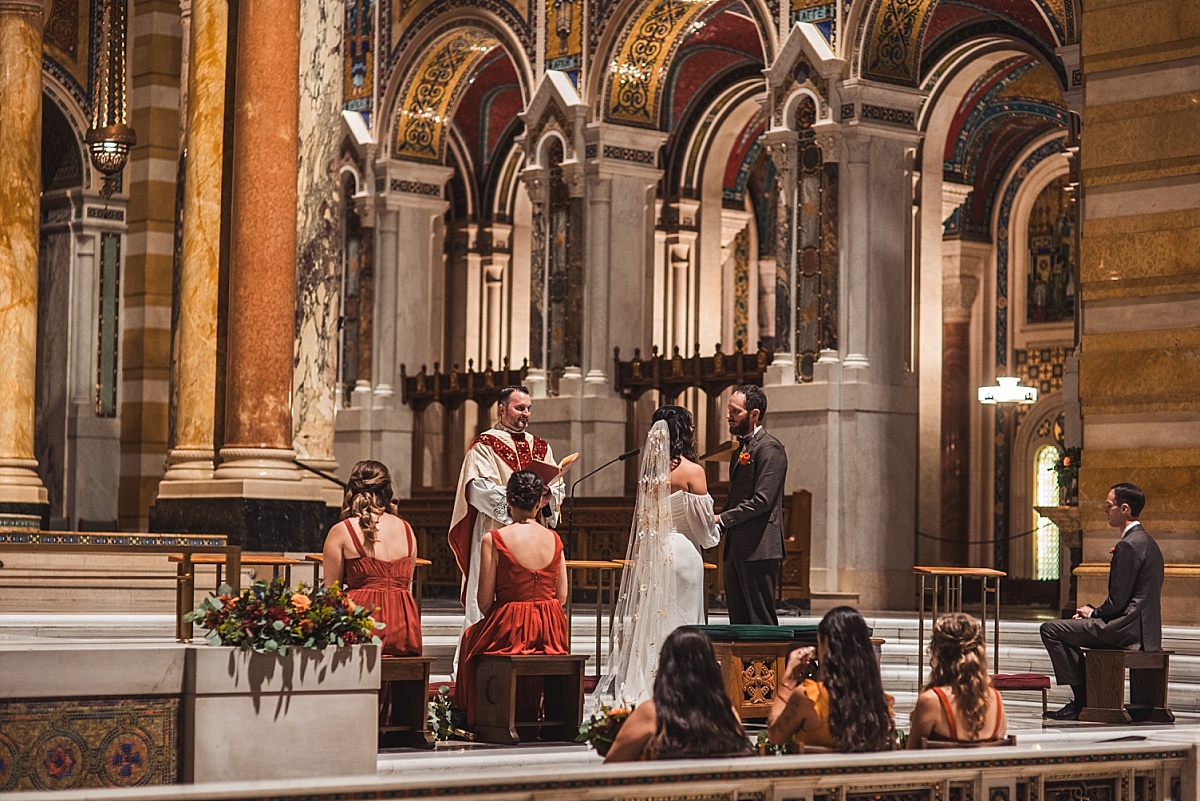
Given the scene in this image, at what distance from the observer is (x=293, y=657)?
640 cm

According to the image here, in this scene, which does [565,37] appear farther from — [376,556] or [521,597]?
[376,556]

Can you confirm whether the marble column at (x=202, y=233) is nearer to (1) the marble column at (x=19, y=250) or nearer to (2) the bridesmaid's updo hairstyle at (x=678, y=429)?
(1) the marble column at (x=19, y=250)

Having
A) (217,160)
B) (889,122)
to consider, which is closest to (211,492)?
(217,160)

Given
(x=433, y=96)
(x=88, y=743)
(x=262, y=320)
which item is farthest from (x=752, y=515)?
(x=433, y=96)

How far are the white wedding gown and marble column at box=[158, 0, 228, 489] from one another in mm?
4359

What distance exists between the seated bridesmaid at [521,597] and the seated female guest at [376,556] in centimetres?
32

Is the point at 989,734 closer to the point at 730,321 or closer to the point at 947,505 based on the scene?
the point at 947,505

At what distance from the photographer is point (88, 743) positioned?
19.7 ft


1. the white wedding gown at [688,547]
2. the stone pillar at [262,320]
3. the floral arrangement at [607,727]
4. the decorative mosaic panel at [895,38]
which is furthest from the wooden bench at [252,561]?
the decorative mosaic panel at [895,38]

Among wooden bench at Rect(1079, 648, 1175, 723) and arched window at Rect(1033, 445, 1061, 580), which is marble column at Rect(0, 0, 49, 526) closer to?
wooden bench at Rect(1079, 648, 1175, 723)

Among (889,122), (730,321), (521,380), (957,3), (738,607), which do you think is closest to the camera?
(738,607)

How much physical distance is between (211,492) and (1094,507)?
231 inches

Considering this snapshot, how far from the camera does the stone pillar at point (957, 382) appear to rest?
76.0 feet

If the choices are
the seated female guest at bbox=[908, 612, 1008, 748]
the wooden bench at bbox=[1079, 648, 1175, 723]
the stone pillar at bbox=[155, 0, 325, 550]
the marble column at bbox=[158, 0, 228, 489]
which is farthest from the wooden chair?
the marble column at bbox=[158, 0, 228, 489]
